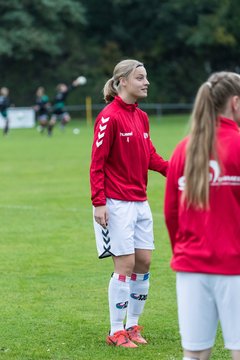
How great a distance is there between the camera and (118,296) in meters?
7.34

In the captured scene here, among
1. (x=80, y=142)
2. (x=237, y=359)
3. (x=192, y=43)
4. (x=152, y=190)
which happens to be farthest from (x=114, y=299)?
(x=192, y=43)

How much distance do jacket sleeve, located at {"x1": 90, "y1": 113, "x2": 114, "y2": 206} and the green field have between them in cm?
80

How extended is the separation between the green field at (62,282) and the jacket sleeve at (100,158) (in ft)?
2.63

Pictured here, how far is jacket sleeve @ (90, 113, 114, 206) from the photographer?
7176mm

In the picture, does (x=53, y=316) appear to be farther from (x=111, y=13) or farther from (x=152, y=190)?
(x=111, y=13)

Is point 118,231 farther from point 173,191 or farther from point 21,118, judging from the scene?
point 21,118

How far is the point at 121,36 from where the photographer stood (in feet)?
204

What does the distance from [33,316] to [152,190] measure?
1035 centimetres

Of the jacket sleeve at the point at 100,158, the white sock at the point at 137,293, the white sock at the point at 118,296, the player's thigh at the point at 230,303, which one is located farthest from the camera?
the white sock at the point at 137,293

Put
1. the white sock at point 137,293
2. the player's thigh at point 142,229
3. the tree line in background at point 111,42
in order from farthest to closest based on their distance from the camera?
the tree line in background at point 111,42
the white sock at point 137,293
the player's thigh at point 142,229

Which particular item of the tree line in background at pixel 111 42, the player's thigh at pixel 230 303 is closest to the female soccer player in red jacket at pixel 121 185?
the player's thigh at pixel 230 303

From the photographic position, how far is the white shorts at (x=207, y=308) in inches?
187

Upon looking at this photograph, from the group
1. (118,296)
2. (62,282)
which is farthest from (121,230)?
(62,282)

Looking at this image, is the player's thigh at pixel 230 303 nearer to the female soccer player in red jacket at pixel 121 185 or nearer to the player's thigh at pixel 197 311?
the player's thigh at pixel 197 311
